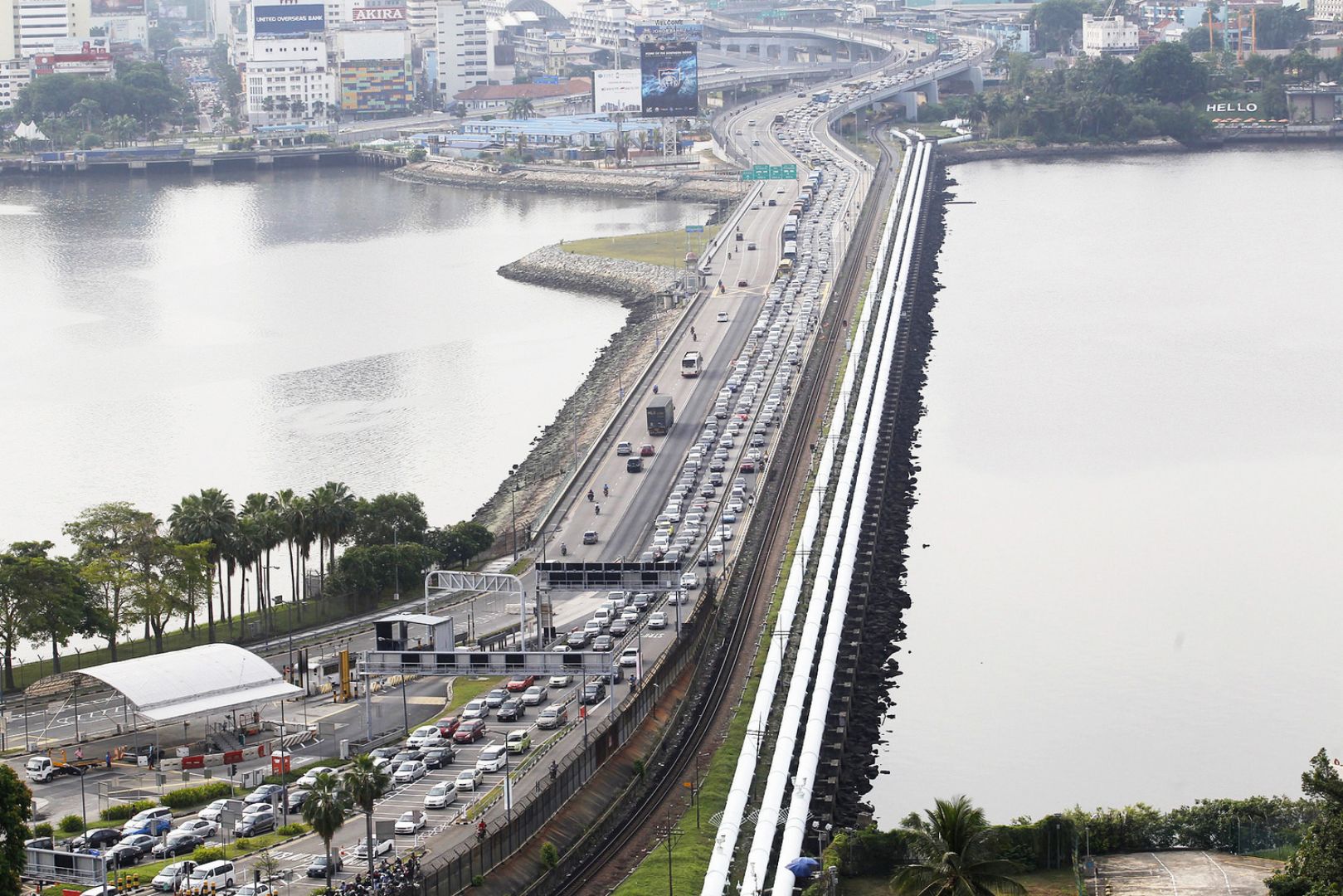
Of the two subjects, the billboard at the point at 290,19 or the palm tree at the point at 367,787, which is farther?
the billboard at the point at 290,19

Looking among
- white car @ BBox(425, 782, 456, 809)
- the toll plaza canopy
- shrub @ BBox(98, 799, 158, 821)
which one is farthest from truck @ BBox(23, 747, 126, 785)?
white car @ BBox(425, 782, 456, 809)

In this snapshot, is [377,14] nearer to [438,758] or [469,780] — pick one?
[438,758]

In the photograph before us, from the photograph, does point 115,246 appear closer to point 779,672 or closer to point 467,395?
point 467,395

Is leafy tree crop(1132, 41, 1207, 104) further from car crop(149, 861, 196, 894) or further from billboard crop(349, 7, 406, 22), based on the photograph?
car crop(149, 861, 196, 894)

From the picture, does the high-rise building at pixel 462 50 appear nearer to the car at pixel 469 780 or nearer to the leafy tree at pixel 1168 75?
the leafy tree at pixel 1168 75

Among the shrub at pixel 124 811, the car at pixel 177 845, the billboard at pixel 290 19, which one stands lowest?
the shrub at pixel 124 811

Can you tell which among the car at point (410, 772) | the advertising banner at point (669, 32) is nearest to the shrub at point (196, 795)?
the car at point (410, 772)

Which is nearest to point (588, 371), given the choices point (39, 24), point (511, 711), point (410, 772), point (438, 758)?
point (511, 711)
